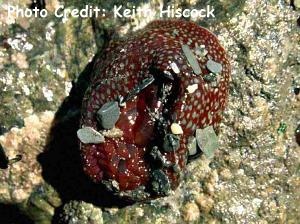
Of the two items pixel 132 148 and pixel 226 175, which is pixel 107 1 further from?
pixel 226 175

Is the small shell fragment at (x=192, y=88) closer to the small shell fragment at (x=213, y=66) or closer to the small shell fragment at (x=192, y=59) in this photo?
the small shell fragment at (x=192, y=59)

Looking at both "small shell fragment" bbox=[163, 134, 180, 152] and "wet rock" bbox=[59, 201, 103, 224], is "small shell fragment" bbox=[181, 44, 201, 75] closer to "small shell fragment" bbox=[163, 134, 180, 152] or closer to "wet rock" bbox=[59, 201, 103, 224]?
"small shell fragment" bbox=[163, 134, 180, 152]

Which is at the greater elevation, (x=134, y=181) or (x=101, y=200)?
(x=134, y=181)

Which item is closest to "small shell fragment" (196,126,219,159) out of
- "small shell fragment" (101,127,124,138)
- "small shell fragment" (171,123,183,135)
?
"small shell fragment" (171,123,183,135)

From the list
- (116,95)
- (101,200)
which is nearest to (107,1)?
(116,95)

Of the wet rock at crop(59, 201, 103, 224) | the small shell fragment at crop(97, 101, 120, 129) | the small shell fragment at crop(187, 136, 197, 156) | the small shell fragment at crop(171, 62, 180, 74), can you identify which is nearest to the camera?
the small shell fragment at crop(171, 62, 180, 74)

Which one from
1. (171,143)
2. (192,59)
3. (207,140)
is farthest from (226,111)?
(171,143)

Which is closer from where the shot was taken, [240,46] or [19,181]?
[240,46]
